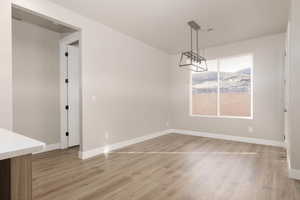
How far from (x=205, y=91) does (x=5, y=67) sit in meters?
4.81

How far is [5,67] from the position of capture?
234 cm

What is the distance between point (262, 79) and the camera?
4.33m

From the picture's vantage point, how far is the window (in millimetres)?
4672

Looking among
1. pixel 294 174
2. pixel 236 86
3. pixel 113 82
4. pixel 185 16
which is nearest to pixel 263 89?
pixel 236 86

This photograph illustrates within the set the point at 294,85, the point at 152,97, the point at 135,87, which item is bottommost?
the point at 152,97

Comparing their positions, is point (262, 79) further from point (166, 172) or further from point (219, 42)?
point (166, 172)

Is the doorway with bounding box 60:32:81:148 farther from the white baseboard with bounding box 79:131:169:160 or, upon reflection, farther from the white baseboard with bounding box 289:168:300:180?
the white baseboard with bounding box 289:168:300:180

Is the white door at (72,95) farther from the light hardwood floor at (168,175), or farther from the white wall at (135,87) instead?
the white wall at (135,87)

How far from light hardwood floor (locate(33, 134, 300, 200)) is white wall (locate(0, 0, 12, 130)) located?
1010 mm

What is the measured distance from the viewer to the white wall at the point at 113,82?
11.1ft

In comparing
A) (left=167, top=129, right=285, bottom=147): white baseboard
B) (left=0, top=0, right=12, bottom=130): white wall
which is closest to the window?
(left=167, top=129, right=285, bottom=147): white baseboard

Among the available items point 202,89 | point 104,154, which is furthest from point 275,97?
point 104,154

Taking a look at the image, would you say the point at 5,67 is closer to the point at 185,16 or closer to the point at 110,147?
the point at 110,147

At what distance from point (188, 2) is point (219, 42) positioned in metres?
2.29
